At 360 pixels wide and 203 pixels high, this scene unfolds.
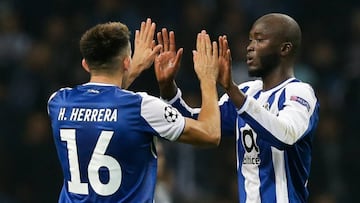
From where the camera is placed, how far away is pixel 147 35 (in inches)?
253

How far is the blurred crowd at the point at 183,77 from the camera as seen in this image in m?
10.9

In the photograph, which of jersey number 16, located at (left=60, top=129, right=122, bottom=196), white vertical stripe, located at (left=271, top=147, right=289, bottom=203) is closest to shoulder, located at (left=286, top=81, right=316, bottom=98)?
white vertical stripe, located at (left=271, top=147, right=289, bottom=203)

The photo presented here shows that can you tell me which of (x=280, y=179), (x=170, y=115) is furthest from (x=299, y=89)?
(x=170, y=115)

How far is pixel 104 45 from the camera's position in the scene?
18.9 ft

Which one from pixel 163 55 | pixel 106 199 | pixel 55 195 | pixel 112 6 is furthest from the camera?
pixel 112 6

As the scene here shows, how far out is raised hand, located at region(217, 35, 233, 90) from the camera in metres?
5.96

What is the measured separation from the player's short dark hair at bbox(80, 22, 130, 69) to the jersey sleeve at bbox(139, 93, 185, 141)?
11.1 inches

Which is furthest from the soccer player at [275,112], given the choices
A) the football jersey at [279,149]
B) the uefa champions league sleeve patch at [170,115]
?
the uefa champions league sleeve patch at [170,115]

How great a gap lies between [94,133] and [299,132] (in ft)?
3.70

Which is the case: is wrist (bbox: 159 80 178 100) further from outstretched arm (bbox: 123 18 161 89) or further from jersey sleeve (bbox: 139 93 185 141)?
jersey sleeve (bbox: 139 93 185 141)

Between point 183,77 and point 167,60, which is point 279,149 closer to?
point 167,60

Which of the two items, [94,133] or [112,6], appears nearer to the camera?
[94,133]

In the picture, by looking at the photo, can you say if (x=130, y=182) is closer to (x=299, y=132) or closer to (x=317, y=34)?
(x=299, y=132)
